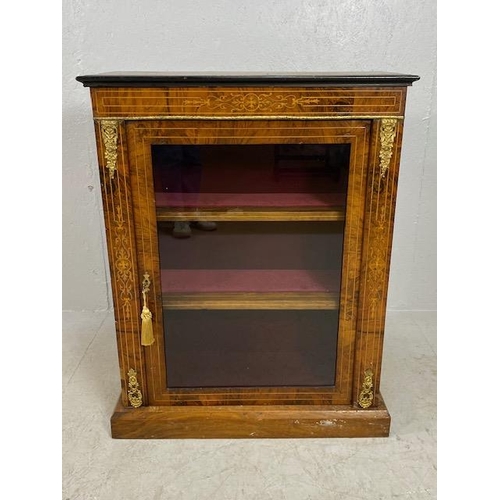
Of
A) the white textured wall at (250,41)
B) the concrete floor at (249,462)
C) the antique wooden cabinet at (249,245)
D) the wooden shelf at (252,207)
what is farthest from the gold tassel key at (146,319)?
the white textured wall at (250,41)

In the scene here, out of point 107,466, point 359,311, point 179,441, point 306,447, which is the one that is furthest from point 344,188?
point 107,466

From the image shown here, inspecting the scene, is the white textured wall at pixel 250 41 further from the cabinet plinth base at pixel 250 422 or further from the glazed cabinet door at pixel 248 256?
the cabinet plinth base at pixel 250 422

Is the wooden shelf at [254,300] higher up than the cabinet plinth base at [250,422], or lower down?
higher up

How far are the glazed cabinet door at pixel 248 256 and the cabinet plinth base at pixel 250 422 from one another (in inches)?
1.1

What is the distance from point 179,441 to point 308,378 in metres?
0.37

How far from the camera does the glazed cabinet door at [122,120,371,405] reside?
3.71 feet

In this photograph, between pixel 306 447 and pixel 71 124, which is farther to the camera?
pixel 71 124

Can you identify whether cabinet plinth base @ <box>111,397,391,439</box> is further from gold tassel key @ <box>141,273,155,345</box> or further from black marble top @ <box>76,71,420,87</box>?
black marble top @ <box>76,71,420,87</box>

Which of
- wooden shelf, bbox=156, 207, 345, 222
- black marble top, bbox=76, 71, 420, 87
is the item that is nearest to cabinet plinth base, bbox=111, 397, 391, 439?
wooden shelf, bbox=156, 207, 345, 222

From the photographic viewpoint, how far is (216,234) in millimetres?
1233

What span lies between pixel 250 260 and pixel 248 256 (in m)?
0.01

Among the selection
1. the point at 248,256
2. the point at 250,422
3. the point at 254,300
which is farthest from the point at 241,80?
the point at 250,422

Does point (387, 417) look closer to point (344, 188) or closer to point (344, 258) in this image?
point (344, 258)

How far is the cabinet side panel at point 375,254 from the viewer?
1111 mm
